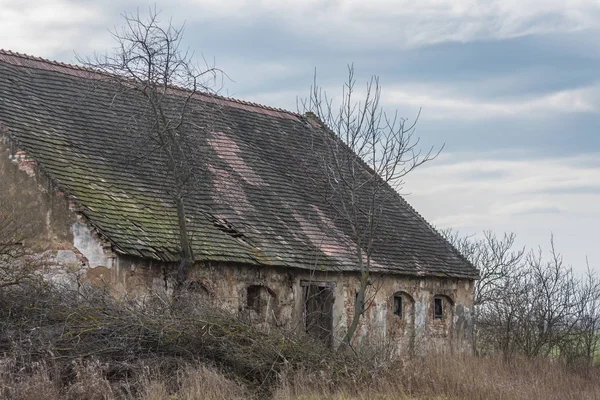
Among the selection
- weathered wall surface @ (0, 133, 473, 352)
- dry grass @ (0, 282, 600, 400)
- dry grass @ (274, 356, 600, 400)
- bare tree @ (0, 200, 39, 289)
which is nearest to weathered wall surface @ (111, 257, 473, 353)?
weathered wall surface @ (0, 133, 473, 352)

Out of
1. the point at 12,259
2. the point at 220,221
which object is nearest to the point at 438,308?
the point at 220,221

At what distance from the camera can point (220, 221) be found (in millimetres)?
18859

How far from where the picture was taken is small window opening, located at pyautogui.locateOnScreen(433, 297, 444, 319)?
2373cm

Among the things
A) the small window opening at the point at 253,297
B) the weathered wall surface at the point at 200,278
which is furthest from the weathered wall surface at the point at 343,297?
the small window opening at the point at 253,297

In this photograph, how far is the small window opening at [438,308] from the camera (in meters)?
23.7

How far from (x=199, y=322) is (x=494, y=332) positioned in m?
13.1

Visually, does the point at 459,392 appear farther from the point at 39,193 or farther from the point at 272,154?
the point at 272,154

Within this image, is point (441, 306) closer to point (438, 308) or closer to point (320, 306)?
point (438, 308)

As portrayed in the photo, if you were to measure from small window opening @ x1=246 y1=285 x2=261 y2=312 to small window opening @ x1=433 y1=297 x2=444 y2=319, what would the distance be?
6.62 meters

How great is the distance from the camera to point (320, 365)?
13656 millimetres

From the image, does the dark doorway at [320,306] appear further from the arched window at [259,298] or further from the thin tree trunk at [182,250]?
the thin tree trunk at [182,250]

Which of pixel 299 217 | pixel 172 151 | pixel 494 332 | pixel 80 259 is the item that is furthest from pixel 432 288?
pixel 80 259

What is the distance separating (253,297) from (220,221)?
5.64ft

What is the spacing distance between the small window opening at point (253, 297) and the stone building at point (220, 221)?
25mm
